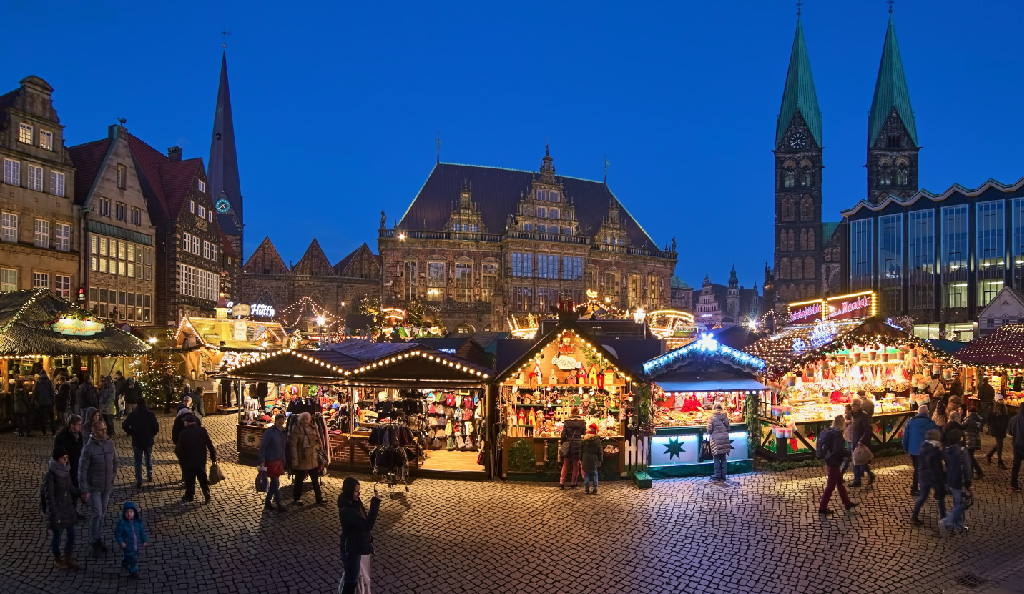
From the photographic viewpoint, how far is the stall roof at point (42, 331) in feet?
57.7

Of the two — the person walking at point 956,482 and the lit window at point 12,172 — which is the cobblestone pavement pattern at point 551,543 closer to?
the person walking at point 956,482

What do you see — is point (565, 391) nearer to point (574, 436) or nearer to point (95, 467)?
point (574, 436)

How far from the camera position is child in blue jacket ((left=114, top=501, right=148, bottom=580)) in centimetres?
714

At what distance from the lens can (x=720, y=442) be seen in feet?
40.3

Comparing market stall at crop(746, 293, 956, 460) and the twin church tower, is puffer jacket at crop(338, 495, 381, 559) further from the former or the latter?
the twin church tower

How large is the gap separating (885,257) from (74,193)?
2000 inches

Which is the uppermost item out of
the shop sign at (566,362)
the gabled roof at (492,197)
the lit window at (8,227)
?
the gabled roof at (492,197)

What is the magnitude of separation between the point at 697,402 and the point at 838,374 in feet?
19.7

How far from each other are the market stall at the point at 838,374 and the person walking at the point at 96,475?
1220cm

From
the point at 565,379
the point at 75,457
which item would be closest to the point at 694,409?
the point at 565,379

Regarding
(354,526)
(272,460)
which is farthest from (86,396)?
(354,526)

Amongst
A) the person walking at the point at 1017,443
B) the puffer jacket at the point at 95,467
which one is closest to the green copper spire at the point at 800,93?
the person walking at the point at 1017,443

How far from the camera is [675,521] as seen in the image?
378 inches

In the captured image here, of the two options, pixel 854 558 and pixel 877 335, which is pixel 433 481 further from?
pixel 877 335
